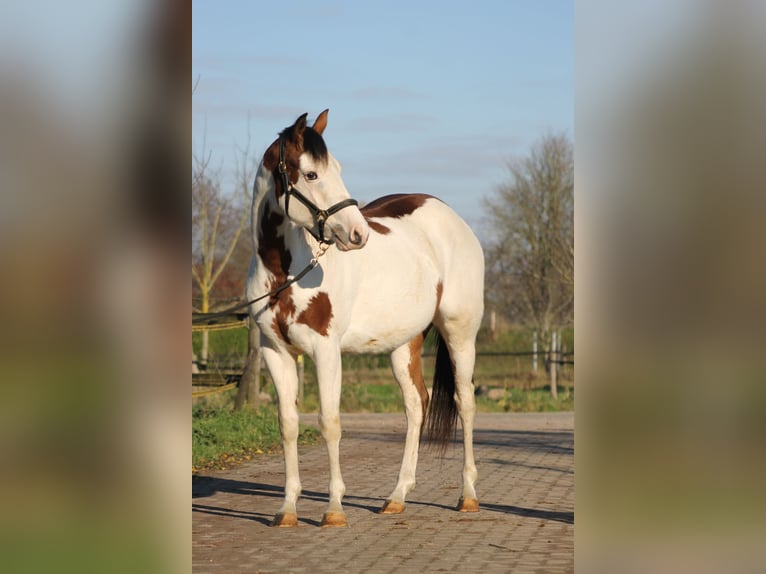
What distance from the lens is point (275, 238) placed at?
6594 mm

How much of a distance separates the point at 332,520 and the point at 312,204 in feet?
6.70

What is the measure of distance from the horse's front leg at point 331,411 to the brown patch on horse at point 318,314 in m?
0.11

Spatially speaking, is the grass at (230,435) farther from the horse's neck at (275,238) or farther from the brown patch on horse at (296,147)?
the brown patch on horse at (296,147)

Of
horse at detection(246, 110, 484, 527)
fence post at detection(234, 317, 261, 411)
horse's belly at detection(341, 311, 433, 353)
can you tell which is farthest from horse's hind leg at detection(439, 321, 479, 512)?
fence post at detection(234, 317, 261, 411)

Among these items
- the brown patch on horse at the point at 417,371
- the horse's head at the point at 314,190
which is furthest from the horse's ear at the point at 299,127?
the brown patch on horse at the point at 417,371

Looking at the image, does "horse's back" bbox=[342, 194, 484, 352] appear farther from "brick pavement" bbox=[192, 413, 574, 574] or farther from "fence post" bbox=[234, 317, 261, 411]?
"fence post" bbox=[234, 317, 261, 411]

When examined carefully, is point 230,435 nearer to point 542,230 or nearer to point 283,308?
point 283,308

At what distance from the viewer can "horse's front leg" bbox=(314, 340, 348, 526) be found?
655 cm

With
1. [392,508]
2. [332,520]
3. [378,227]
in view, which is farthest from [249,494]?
[378,227]
